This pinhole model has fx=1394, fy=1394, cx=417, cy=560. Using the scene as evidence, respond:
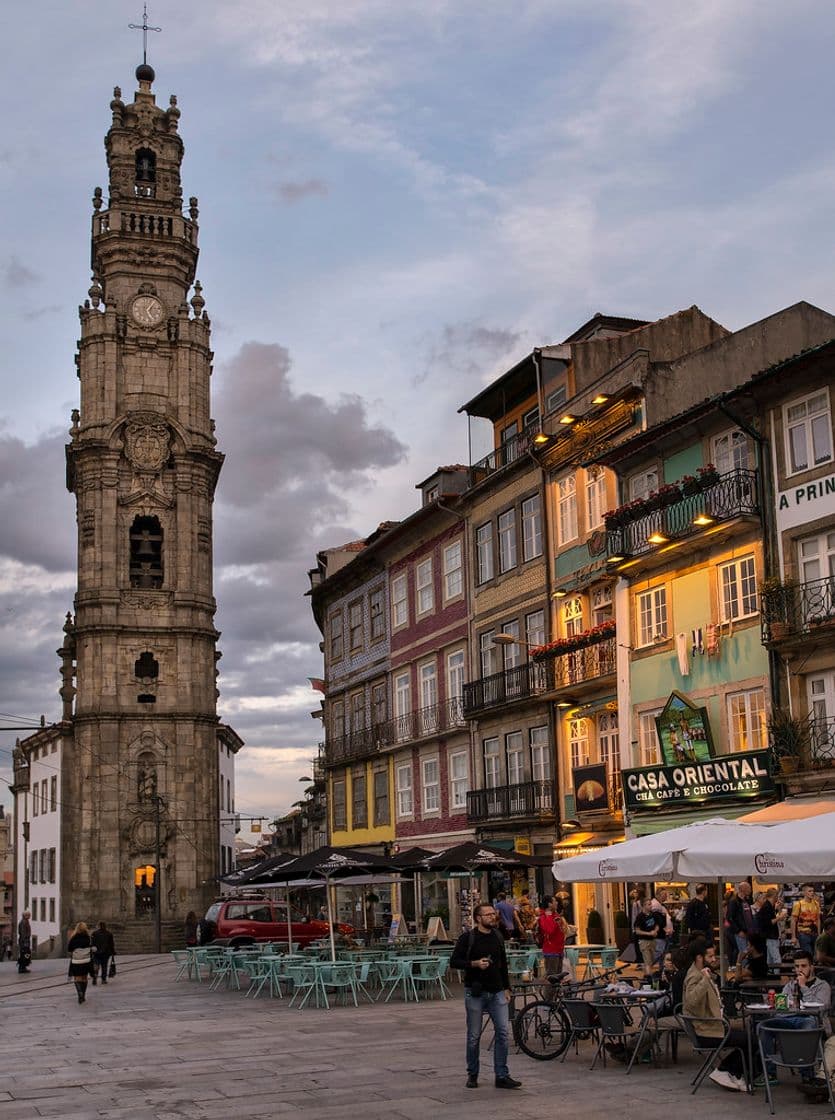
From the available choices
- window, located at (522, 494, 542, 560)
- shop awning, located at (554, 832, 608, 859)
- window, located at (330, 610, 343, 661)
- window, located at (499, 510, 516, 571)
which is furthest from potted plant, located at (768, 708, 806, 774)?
window, located at (330, 610, 343, 661)

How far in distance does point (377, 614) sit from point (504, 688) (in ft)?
39.6

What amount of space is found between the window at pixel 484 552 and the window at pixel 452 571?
1.24 m

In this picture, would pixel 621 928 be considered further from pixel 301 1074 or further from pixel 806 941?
pixel 301 1074

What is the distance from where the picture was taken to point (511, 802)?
3581cm

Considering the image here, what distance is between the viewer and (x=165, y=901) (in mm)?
62750

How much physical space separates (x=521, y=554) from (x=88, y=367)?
37099 millimetres

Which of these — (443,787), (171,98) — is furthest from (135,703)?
(171,98)

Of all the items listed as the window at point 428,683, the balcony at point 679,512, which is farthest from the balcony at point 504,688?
the balcony at point 679,512

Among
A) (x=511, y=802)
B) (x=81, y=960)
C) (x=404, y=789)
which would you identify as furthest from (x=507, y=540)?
(x=81, y=960)

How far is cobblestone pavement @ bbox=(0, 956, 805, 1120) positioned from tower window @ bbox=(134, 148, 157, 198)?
55.8m

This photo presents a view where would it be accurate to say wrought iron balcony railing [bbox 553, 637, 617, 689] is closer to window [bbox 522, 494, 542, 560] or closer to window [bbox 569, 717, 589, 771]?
window [bbox 569, 717, 589, 771]

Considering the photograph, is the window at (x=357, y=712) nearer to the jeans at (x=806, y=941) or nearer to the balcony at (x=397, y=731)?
the balcony at (x=397, y=731)

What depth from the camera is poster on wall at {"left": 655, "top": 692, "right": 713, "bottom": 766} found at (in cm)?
2727

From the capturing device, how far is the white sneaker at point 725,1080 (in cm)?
1312
